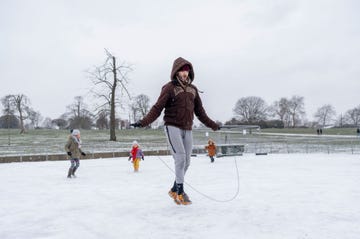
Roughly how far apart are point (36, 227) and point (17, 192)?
3176 millimetres

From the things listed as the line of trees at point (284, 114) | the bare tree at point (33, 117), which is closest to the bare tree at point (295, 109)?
the line of trees at point (284, 114)

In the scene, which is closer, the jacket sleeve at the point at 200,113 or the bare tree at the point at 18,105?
the jacket sleeve at the point at 200,113

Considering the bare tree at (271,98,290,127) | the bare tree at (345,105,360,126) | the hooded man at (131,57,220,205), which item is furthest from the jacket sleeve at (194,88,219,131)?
the bare tree at (345,105,360,126)

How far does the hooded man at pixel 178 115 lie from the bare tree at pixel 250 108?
278ft

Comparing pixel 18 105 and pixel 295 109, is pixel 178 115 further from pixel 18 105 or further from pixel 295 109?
pixel 295 109

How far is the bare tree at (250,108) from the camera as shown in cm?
8925

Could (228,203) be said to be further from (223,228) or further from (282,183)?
(282,183)

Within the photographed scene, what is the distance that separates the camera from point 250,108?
90562 mm

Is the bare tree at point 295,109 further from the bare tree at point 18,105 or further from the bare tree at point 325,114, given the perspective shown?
the bare tree at point 18,105

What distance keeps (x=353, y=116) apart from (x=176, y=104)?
4290 inches

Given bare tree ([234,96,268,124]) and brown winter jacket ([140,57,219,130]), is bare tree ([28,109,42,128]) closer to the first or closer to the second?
bare tree ([234,96,268,124])

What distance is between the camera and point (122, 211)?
4.59 meters

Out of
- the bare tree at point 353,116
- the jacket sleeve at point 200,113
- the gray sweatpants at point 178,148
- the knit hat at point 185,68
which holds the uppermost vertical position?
the bare tree at point 353,116

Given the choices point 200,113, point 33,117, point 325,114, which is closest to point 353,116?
point 325,114
